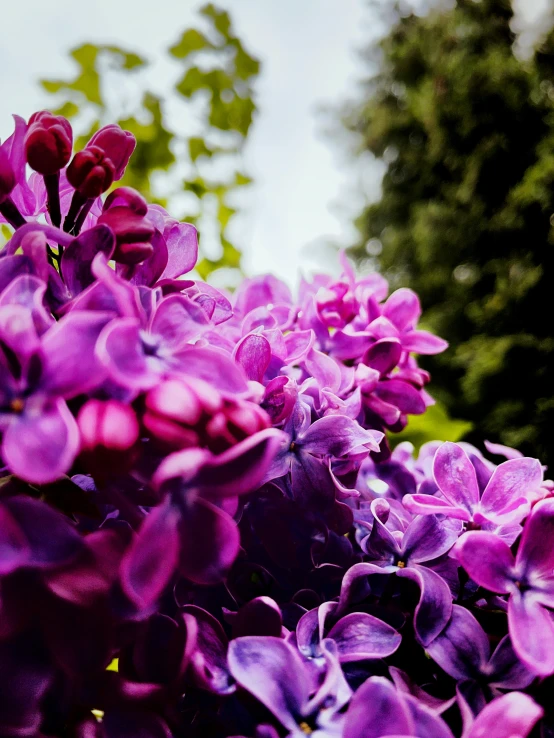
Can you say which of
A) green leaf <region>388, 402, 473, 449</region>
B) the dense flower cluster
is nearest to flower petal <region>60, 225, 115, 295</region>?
the dense flower cluster

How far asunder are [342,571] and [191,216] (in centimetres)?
66

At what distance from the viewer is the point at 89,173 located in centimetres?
20

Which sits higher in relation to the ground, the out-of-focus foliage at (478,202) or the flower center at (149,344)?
the out-of-focus foliage at (478,202)

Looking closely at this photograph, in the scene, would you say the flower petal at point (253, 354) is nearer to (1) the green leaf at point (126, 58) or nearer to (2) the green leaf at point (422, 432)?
(2) the green leaf at point (422, 432)

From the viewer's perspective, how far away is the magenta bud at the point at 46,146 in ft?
0.62

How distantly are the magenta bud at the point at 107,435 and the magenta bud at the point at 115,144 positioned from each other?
11cm

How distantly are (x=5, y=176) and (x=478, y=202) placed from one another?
1012mm

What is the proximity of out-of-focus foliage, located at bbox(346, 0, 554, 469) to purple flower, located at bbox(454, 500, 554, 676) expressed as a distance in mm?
573

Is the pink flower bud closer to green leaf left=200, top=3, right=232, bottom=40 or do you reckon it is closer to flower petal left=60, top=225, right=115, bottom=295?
flower petal left=60, top=225, right=115, bottom=295

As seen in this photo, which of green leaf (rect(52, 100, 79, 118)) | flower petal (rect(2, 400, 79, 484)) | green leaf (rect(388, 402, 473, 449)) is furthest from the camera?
green leaf (rect(52, 100, 79, 118))

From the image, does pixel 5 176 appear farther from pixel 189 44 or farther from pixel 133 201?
pixel 189 44

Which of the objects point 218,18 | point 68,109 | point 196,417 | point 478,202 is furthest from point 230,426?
point 478,202

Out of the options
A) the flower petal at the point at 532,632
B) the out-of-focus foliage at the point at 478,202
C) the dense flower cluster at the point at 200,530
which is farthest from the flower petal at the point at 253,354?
the out-of-focus foliage at the point at 478,202

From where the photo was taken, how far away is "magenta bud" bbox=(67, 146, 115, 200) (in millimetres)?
195
